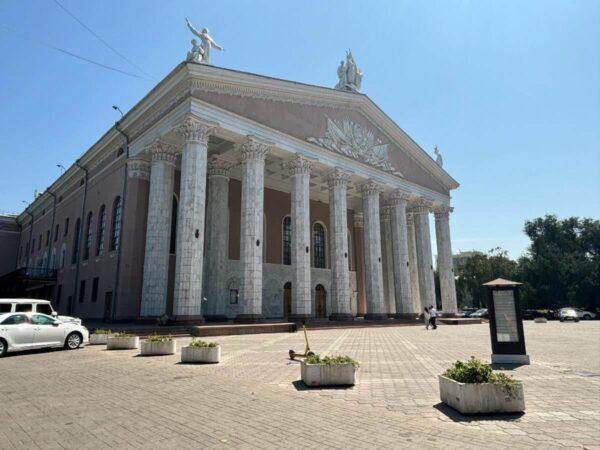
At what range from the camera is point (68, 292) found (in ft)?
108

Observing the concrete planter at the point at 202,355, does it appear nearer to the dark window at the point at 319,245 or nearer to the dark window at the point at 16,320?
the dark window at the point at 16,320

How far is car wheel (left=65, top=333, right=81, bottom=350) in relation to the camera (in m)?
13.9

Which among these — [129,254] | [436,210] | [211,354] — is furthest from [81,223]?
[436,210]

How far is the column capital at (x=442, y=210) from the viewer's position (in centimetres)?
3884

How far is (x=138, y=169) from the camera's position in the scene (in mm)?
25766

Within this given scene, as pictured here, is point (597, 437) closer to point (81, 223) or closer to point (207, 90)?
point (207, 90)

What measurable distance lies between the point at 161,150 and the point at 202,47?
252 inches

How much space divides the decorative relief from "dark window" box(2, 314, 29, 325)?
1883cm

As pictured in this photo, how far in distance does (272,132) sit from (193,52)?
6224 mm

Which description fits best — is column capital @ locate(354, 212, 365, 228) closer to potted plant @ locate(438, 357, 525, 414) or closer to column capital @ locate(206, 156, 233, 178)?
column capital @ locate(206, 156, 233, 178)

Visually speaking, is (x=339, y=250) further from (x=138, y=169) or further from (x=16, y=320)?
(x=16, y=320)

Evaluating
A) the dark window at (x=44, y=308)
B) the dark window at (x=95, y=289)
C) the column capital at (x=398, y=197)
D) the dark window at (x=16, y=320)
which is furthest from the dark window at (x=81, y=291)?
the column capital at (x=398, y=197)

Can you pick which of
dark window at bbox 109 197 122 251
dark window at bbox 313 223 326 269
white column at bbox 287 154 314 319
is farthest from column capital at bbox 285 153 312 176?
dark window at bbox 109 197 122 251

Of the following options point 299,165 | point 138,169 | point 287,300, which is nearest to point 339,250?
point 299,165
